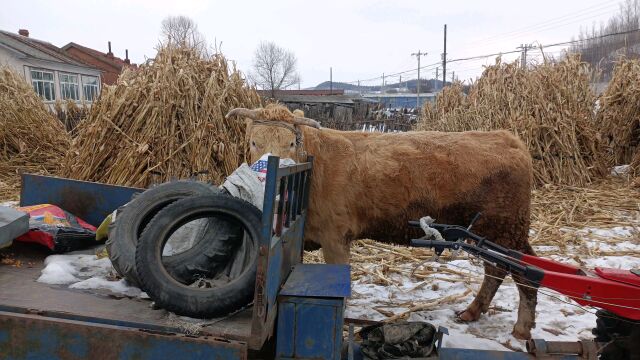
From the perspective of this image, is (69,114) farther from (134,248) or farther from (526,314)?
(526,314)

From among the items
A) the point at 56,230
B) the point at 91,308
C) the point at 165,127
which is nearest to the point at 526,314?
the point at 91,308

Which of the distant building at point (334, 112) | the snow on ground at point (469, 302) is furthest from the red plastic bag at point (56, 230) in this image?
the distant building at point (334, 112)

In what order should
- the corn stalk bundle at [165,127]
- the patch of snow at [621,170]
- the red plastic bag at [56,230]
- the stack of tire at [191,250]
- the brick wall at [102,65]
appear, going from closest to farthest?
1. the stack of tire at [191,250]
2. the red plastic bag at [56,230]
3. the corn stalk bundle at [165,127]
4. the patch of snow at [621,170]
5. the brick wall at [102,65]

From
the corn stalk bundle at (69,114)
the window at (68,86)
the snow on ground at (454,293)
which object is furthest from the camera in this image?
the window at (68,86)

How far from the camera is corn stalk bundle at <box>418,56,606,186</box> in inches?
428

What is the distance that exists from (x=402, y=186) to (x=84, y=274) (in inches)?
107

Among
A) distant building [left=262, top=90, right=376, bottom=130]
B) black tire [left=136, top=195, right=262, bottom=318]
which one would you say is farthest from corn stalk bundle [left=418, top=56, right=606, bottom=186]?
black tire [left=136, top=195, right=262, bottom=318]

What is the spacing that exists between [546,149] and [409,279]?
22.4ft

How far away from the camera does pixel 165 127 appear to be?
8.12 m

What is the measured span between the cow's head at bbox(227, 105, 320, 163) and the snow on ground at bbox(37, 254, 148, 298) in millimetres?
1598

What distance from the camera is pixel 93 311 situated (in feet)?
7.91

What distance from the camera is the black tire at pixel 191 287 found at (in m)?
2.39

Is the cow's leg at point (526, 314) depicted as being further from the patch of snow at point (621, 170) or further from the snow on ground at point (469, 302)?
the patch of snow at point (621, 170)

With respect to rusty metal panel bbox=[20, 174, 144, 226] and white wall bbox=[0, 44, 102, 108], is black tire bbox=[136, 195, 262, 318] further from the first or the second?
white wall bbox=[0, 44, 102, 108]
